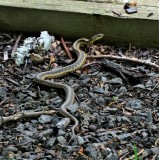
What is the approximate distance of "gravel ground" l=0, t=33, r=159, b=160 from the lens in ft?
12.2

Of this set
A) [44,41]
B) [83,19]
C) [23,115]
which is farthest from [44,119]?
[83,19]

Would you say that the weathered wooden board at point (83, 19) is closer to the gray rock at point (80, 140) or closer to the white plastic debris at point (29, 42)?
the white plastic debris at point (29, 42)

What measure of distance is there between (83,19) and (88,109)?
4.19 ft

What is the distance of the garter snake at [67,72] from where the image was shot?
4.18 meters

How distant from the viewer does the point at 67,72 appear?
486 centimetres

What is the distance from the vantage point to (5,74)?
4891mm

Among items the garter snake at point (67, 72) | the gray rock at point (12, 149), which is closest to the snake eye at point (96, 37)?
the garter snake at point (67, 72)

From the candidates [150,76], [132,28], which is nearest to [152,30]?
[132,28]

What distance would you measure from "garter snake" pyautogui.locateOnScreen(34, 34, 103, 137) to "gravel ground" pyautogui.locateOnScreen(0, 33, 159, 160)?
5cm

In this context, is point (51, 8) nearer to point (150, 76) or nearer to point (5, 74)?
point (5, 74)

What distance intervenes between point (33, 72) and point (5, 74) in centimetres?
25

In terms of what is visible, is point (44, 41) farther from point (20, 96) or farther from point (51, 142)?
point (51, 142)

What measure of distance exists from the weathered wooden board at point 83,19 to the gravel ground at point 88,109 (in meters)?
0.12

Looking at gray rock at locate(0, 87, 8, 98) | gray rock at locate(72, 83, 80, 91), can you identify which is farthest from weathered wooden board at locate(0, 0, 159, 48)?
gray rock at locate(0, 87, 8, 98)
